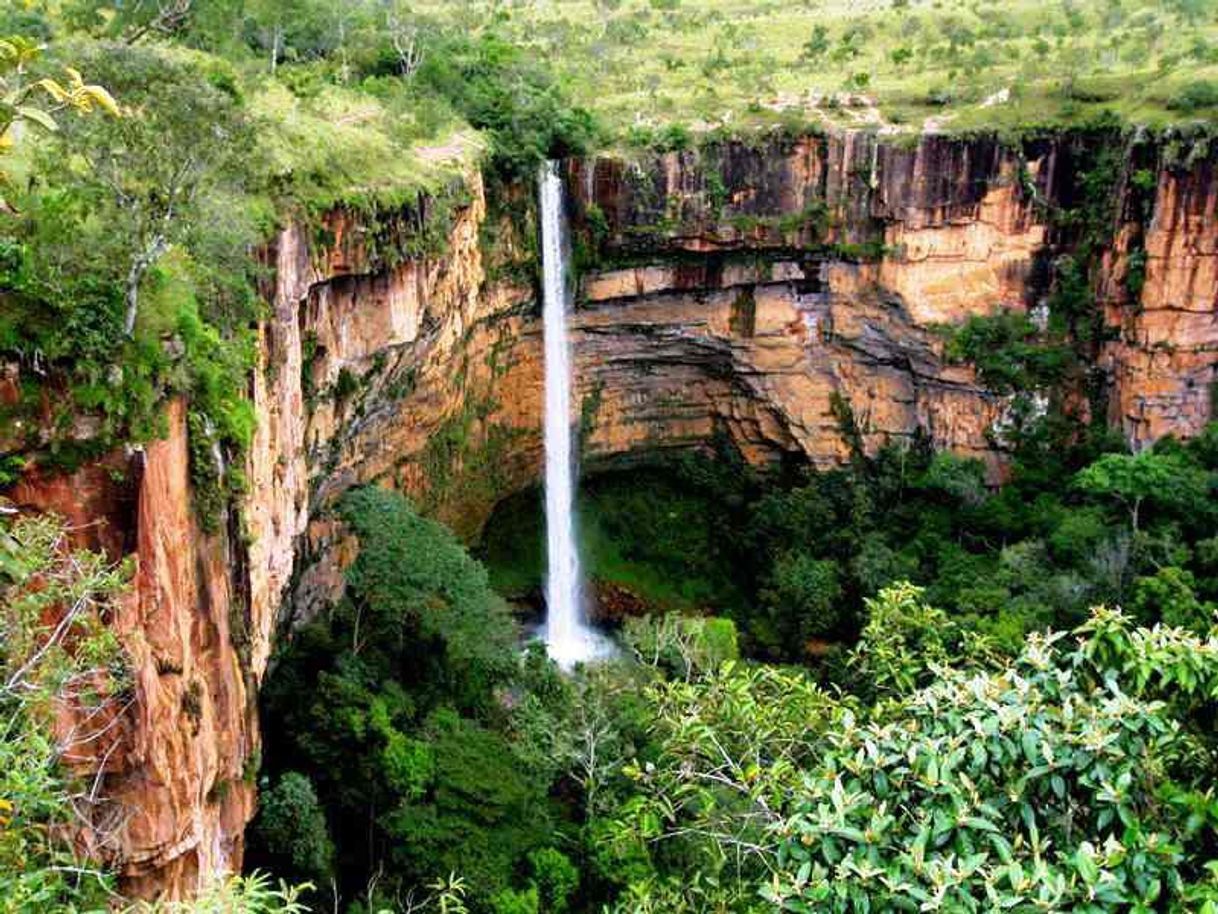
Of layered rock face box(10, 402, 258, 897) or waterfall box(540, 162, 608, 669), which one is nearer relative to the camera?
layered rock face box(10, 402, 258, 897)

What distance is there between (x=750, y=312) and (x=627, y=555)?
5.99 metres

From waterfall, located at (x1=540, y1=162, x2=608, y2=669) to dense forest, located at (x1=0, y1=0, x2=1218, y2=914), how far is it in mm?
538

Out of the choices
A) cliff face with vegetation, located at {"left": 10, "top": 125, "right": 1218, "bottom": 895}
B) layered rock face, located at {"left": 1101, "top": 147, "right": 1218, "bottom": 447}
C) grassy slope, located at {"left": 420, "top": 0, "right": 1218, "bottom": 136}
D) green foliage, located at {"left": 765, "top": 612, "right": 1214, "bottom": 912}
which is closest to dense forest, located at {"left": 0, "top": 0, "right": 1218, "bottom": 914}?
green foliage, located at {"left": 765, "top": 612, "right": 1214, "bottom": 912}

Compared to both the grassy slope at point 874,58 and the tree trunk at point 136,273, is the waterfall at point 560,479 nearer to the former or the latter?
the grassy slope at point 874,58

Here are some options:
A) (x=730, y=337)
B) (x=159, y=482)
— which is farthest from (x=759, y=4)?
(x=159, y=482)

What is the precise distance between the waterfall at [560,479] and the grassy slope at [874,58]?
3.05 meters

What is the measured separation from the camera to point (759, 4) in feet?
126

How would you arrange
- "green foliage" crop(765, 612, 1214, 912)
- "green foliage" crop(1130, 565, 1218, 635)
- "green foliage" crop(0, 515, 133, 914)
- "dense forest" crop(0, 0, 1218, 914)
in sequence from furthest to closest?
"green foliage" crop(1130, 565, 1218, 635) → "green foliage" crop(0, 515, 133, 914) → "dense forest" crop(0, 0, 1218, 914) → "green foliage" crop(765, 612, 1214, 912)

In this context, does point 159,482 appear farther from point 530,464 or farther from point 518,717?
point 530,464

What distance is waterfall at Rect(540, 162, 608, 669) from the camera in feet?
71.1

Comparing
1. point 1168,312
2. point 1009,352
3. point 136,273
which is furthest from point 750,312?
point 136,273

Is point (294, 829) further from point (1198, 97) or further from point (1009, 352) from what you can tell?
point (1198, 97)

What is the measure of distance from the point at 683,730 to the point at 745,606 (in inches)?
701

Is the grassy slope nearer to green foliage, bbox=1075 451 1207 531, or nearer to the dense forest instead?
the dense forest
